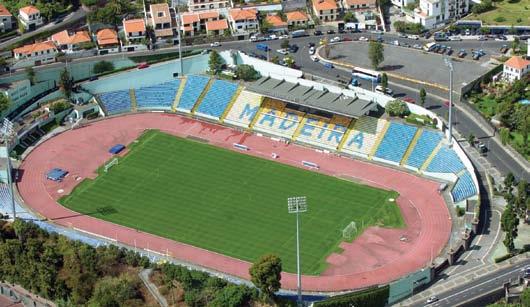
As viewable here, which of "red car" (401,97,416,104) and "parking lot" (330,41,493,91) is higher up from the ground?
"parking lot" (330,41,493,91)

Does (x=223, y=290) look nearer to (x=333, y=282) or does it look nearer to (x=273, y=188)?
(x=333, y=282)

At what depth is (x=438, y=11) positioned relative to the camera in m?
153

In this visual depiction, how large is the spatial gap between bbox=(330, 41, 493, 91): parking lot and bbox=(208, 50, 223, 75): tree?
16154 mm

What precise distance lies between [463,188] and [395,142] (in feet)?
40.8

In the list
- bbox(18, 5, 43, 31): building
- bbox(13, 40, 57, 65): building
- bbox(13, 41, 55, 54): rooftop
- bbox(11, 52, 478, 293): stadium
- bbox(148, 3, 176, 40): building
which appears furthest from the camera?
bbox(18, 5, 43, 31): building

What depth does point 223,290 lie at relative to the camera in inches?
3910

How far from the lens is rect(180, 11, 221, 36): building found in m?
153

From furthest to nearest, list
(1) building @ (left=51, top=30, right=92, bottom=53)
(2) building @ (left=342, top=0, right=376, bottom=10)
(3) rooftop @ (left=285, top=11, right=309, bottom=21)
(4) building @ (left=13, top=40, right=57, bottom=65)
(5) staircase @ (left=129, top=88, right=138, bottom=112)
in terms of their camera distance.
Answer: (2) building @ (left=342, top=0, right=376, bottom=10)
(3) rooftop @ (left=285, top=11, right=309, bottom=21)
(1) building @ (left=51, top=30, right=92, bottom=53)
(4) building @ (left=13, top=40, right=57, bottom=65)
(5) staircase @ (left=129, top=88, right=138, bottom=112)

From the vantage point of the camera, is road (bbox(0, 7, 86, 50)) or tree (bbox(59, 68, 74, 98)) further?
road (bbox(0, 7, 86, 50))

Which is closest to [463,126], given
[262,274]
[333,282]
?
[333,282]

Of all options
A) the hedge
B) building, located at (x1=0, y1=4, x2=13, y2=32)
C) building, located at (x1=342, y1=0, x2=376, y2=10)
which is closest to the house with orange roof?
building, located at (x1=0, y1=4, x2=13, y2=32)

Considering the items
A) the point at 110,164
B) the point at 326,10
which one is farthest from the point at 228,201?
the point at 326,10

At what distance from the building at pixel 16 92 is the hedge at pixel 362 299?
187 ft

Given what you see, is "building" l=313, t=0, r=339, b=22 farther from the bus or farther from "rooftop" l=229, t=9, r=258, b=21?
the bus
